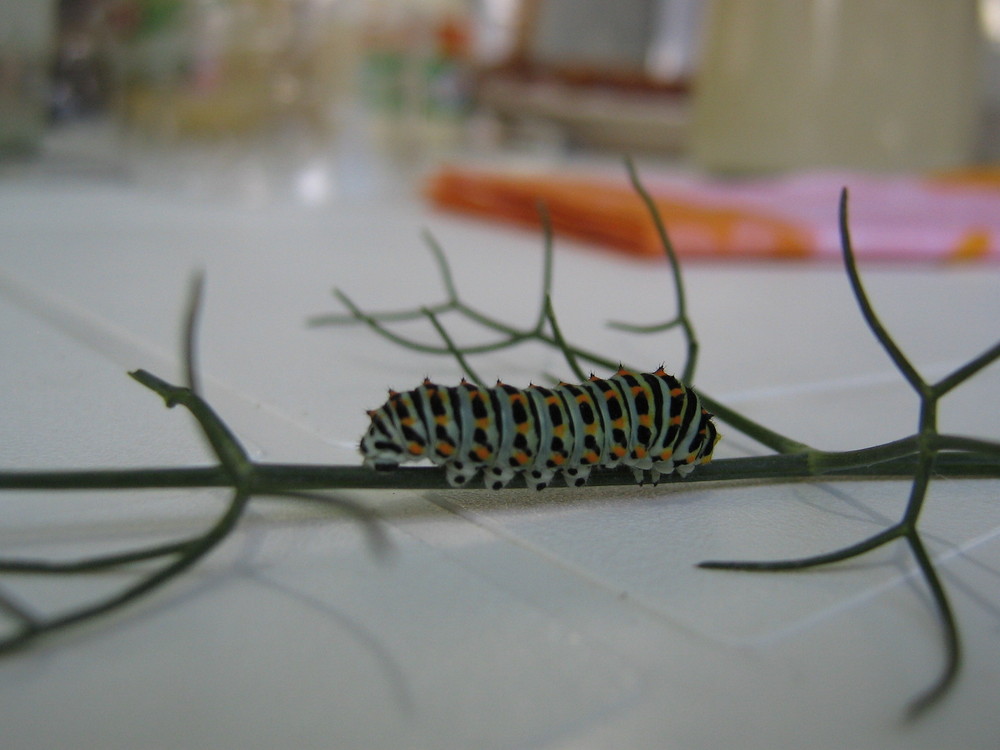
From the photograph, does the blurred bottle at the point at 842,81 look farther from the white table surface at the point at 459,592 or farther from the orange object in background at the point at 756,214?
the white table surface at the point at 459,592

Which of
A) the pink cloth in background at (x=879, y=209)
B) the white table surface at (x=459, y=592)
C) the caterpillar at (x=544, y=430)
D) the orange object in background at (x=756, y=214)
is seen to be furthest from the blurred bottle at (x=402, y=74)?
the caterpillar at (x=544, y=430)

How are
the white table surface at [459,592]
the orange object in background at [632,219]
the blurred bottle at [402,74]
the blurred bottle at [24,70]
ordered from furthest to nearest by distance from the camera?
the blurred bottle at [402,74] < the blurred bottle at [24,70] < the orange object in background at [632,219] < the white table surface at [459,592]

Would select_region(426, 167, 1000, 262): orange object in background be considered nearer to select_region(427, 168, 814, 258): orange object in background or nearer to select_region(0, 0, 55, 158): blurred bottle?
select_region(427, 168, 814, 258): orange object in background

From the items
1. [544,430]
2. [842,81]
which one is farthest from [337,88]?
[544,430]

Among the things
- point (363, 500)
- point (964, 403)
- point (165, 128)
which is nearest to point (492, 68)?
point (165, 128)

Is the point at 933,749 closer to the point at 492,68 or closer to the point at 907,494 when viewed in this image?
the point at 907,494

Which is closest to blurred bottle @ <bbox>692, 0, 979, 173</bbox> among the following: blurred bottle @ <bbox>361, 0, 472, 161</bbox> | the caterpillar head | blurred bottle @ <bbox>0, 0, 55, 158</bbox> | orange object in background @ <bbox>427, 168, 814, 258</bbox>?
orange object in background @ <bbox>427, 168, 814, 258</bbox>
